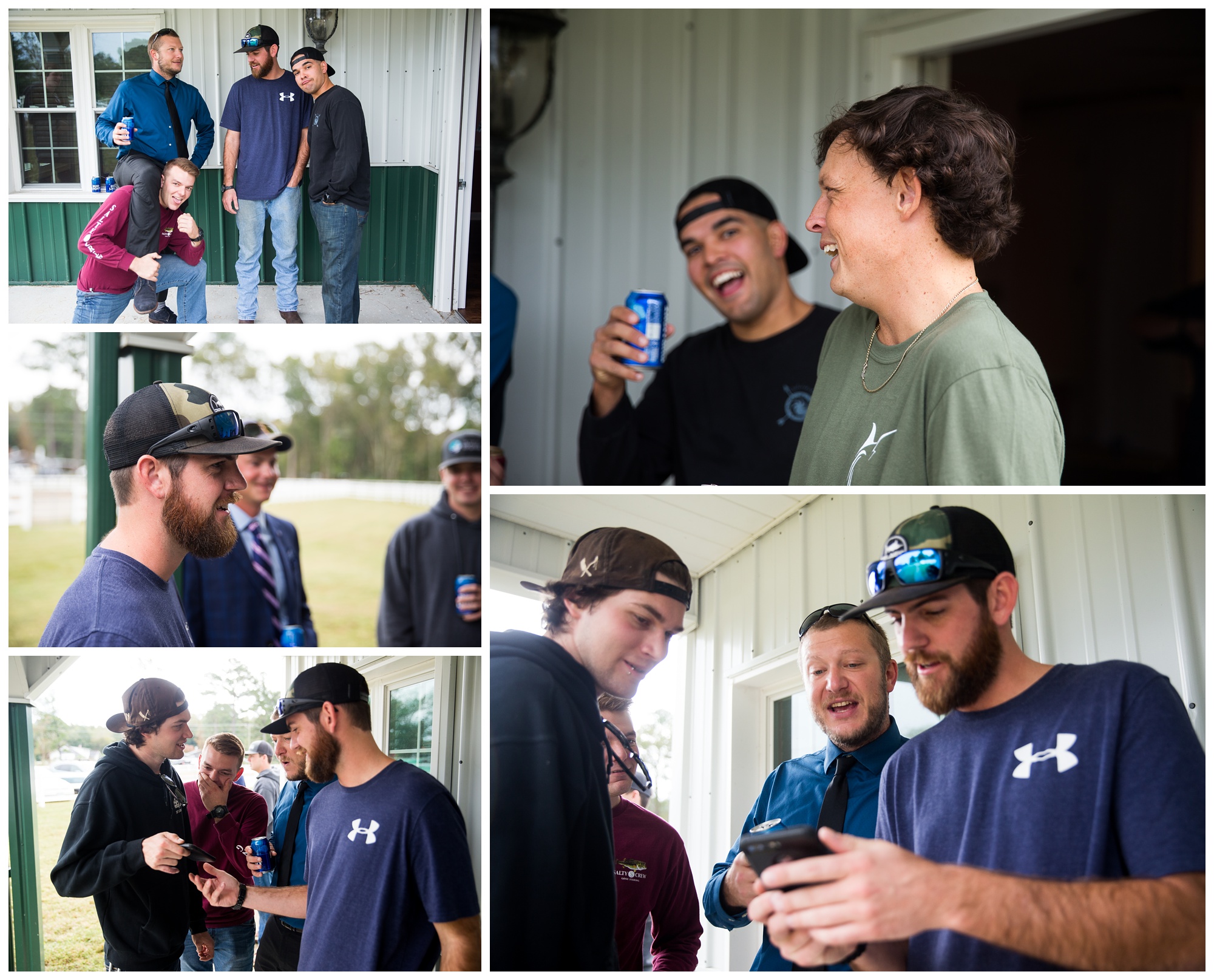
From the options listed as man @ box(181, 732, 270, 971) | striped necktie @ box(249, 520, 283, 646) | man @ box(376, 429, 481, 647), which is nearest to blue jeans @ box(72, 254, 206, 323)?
man @ box(181, 732, 270, 971)

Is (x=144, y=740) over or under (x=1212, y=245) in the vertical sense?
under

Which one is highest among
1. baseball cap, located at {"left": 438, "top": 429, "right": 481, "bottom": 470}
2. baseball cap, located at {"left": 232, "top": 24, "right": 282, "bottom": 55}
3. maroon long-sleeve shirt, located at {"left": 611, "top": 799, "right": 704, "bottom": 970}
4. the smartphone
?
baseball cap, located at {"left": 232, "top": 24, "right": 282, "bottom": 55}

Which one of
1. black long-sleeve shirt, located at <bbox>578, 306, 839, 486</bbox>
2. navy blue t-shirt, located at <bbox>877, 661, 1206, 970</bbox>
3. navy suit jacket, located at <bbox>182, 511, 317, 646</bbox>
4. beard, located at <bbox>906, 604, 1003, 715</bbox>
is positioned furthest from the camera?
navy suit jacket, located at <bbox>182, 511, 317, 646</bbox>

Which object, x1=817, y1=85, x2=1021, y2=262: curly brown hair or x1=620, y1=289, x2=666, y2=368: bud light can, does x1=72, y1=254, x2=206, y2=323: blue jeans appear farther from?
x1=817, y1=85, x2=1021, y2=262: curly brown hair

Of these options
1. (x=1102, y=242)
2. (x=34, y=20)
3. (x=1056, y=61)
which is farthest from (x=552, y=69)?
(x=1102, y=242)

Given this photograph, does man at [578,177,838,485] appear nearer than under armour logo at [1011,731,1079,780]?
No

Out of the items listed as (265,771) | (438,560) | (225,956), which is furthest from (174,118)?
(438,560)

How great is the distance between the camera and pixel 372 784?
182cm

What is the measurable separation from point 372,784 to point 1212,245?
69.4 inches

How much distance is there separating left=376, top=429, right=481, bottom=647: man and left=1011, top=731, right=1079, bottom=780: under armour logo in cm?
157

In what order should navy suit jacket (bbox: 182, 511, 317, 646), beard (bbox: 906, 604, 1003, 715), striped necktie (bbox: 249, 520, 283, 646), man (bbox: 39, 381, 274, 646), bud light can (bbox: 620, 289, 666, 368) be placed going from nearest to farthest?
1. beard (bbox: 906, 604, 1003, 715)
2. man (bbox: 39, 381, 274, 646)
3. bud light can (bbox: 620, 289, 666, 368)
4. navy suit jacket (bbox: 182, 511, 317, 646)
5. striped necktie (bbox: 249, 520, 283, 646)

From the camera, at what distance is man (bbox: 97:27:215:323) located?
1766 millimetres

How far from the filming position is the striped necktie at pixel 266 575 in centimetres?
306

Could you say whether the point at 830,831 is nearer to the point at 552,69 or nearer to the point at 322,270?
the point at 322,270
